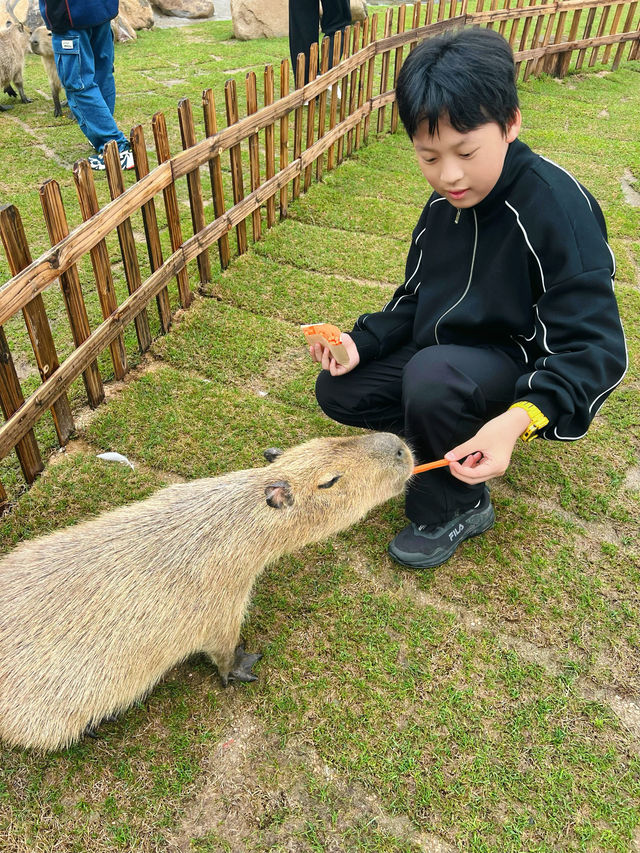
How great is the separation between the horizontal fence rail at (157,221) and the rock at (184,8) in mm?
7106

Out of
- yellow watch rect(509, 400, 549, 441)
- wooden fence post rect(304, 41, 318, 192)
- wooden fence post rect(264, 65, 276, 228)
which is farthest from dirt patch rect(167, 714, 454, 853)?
wooden fence post rect(304, 41, 318, 192)

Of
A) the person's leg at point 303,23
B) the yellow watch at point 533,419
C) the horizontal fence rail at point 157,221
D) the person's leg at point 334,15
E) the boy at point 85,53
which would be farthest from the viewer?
the person's leg at point 334,15

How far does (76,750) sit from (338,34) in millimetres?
5867

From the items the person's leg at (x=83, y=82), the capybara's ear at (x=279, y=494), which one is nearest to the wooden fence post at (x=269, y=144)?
the person's leg at (x=83, y=82)

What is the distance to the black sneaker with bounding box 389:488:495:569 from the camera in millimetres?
2668

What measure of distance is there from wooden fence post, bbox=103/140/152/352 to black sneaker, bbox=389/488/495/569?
78.3 inches

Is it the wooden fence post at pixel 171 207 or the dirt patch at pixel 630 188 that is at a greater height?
the wooden fence post at pixel 171 207

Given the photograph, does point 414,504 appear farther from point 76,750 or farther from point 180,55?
point 180,55

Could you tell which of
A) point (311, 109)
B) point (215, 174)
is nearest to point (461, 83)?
point (215, 174)

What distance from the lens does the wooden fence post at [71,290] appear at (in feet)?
8.91

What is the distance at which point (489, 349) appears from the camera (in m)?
2.49

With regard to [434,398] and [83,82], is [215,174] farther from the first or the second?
[434,398]

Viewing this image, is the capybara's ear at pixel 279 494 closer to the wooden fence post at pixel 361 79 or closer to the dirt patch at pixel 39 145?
the dirt patch at pixel 39 145

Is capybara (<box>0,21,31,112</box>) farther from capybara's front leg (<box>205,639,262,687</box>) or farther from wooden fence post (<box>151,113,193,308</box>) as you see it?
capybara's front leg (<box>205,639,262,687</box>)
